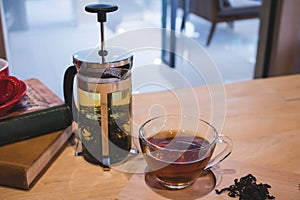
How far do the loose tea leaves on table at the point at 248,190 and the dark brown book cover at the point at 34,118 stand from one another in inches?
14.1

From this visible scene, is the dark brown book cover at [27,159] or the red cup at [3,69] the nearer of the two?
the dark brown book cover at [27,159]

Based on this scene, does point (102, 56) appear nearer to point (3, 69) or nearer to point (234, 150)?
point (3, 69)

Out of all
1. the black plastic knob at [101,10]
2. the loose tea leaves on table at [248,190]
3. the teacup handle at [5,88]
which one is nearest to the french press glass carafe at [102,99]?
the black plastic knob at [101,10]

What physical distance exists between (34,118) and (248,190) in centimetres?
44

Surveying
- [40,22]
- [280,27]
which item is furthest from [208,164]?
[40,22]

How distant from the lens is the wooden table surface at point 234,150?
0.74m

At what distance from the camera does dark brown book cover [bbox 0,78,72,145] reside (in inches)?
31.3

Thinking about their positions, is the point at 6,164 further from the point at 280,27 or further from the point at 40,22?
the point at 40,22

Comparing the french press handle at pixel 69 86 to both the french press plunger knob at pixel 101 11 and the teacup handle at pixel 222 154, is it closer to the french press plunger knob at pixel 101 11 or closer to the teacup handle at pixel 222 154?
the french press plunger knob at pixel 101 11

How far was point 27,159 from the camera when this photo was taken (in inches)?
29.5

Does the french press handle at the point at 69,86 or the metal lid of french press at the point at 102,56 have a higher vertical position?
the metal lid of french press at the point at 102,56

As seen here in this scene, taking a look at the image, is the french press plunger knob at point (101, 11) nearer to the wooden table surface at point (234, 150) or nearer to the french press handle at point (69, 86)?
the french press handle at point (69, 86)

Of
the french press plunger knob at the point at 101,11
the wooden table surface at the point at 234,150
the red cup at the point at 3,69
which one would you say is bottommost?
the wooden table surface at the point at 234,150

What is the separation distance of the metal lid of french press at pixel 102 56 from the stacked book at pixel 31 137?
14 cm
